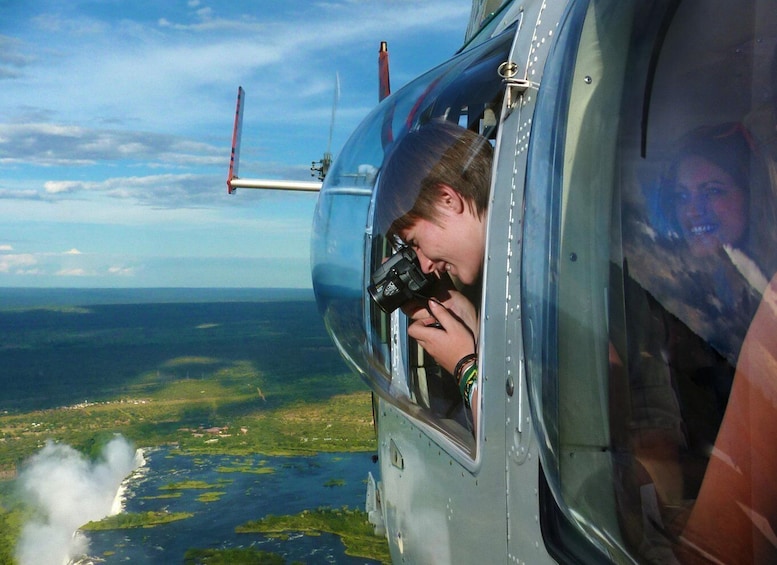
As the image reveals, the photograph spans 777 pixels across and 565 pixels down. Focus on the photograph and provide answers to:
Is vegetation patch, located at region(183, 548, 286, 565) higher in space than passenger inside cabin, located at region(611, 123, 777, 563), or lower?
lower

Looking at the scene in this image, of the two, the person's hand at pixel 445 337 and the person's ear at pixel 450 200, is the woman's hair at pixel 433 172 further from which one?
the person's hand at pixel 445 337

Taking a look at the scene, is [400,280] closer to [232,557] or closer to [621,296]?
[621,296]

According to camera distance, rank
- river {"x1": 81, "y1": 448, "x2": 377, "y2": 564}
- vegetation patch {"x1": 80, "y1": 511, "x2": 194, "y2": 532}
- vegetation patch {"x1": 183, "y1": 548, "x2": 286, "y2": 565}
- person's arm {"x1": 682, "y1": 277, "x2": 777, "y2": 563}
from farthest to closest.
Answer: vegetation patch {"x1": 80, "y1": 511, "x2": 194, "y2": 532}
river {"x1": 81, "y1": 448, "x2": 377, "y2": 564}
vegetation patch {"x1": 183, "y1": 548, "x2": 286, "y2": 565}
person's arm {"x1": 682, "y1": 277, "x2": 777, "y2": 563}

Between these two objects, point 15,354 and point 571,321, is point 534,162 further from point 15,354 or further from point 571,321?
point 15,354

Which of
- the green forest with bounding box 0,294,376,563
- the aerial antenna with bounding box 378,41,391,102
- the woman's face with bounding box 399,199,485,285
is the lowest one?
the green forest with bounding box 0,294,376,563

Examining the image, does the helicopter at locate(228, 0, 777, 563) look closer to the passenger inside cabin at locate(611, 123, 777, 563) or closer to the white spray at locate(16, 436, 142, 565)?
the passenger inside cabin at locate(611, 123, 777, 563)

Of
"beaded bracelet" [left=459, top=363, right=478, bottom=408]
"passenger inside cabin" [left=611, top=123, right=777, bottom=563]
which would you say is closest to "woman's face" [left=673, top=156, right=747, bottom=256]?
"passenger inside cabin" [left=611, top=123, right=777, bottom=563]

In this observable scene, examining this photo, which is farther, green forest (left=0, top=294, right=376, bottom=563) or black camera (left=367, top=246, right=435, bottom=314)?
green forest (left=0, top=294, right=376, bottom=563)

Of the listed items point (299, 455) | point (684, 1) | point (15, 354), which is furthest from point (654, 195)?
point (15, 354)

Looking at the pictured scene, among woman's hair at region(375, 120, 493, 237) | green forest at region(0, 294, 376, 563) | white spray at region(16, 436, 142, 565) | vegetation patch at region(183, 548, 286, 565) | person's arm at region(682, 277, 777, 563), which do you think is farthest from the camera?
green forest at region(0, 294, 376, 563)
